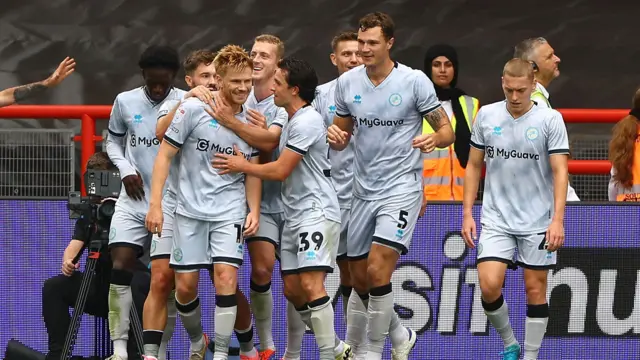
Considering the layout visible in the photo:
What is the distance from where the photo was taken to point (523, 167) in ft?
36.1

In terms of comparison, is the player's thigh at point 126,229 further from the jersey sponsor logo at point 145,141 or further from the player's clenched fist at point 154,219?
the player's clenched fist at point 154,219

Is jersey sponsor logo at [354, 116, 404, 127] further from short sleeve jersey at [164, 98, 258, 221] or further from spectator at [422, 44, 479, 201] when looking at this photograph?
spectator at [422, 44, 479, 201]

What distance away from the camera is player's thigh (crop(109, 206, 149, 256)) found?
11258 mm

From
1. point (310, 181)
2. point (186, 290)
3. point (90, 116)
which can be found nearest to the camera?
point (186, 290)

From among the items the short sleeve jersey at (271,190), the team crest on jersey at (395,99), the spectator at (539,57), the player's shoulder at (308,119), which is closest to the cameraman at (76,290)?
the short sleeve jersey at (271,190)

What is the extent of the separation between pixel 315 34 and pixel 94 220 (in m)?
3.68

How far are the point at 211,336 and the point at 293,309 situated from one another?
1.02 m

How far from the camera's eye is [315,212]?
1079cm

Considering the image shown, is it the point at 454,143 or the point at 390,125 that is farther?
the point at 454,143

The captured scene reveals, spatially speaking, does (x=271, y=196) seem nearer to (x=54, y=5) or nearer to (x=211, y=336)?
(x=211, y=336)

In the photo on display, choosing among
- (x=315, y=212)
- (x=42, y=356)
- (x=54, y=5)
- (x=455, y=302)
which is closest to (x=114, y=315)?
(x=42, y=356)

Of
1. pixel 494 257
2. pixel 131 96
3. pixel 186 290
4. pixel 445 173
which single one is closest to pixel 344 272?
pixel 494 257

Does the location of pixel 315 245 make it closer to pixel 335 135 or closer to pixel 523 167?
pixel 335 135

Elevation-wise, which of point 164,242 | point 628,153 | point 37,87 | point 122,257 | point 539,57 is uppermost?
point 539,57
